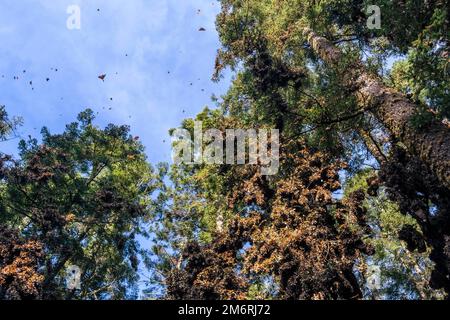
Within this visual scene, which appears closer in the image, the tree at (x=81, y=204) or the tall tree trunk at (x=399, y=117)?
the tall tree trunk at (x=399, y=117)

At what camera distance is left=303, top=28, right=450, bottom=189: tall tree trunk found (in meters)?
6.87

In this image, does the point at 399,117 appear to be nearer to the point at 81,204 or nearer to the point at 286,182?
the point at 286,182

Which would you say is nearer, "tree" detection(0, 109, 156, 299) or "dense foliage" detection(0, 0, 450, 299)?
"dense foliage" detection(0, 0, 450, 299)

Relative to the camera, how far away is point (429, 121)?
23.8ft

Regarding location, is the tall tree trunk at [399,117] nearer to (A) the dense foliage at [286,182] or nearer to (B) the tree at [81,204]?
(A) the dense foliage at [286,182]

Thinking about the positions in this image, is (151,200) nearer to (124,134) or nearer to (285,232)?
(124,134)

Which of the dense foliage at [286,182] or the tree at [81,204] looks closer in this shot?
the dense foliage at [286,182]

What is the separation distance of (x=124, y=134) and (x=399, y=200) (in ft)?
45.0

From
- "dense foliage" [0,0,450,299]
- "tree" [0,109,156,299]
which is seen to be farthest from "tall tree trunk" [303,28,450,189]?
"tree" [0,109,156,299]

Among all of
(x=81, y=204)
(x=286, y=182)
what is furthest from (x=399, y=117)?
(x=81, y=204)

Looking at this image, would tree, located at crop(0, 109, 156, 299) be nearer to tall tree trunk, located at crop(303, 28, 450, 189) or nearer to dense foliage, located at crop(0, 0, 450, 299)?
dense foliage, located at crop(0, 0, 450, 299)

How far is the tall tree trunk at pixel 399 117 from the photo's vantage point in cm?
687

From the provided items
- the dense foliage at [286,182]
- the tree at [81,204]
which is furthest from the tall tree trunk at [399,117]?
the tree at [81,204]
